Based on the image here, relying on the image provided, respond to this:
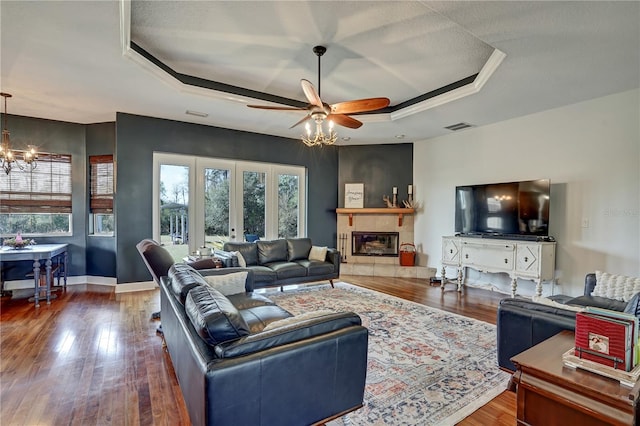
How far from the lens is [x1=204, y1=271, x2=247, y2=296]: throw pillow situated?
3.29 metres

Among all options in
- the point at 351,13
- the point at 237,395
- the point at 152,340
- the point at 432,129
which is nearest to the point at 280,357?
the point at 237,395

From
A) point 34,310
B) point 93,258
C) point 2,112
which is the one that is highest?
point 2,112

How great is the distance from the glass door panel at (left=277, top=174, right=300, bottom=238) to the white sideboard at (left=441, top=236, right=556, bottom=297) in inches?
125

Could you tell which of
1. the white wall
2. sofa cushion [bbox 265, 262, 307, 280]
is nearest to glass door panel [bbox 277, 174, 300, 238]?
sofa cushion [bbox 265, 262, 307, 280]

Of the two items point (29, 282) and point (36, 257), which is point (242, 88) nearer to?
point (36, 257)

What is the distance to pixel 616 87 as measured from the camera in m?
3.93

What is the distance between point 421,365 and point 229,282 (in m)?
2.05

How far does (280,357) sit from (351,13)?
2.84 meters

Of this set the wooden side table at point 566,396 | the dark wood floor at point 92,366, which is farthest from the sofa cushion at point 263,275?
the wooden side table at point 566,396

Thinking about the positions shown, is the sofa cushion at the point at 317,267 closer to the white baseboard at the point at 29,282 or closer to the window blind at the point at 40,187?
the white baseboard at the point at 29,282

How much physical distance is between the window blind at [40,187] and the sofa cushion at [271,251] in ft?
11.8

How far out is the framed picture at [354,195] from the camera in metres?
7.32

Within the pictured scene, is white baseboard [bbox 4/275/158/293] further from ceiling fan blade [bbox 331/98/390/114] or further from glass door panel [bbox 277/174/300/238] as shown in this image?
ceiling fan blade [bbox 331/98/390/114]

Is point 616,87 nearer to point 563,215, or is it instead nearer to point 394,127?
point 563,215
